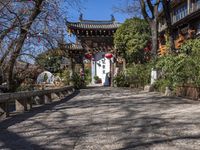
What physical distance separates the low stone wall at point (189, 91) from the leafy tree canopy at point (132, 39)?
2265cm

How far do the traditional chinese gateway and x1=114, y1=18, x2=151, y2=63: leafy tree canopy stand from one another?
1.36m

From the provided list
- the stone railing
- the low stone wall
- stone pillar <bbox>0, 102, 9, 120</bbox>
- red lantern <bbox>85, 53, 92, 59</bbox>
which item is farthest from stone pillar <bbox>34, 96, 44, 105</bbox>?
red lantern <bbox>85, 53, 92, 59</bbox>

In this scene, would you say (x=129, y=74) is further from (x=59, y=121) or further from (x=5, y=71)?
(x=59, y=121)

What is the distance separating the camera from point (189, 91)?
14461 mm

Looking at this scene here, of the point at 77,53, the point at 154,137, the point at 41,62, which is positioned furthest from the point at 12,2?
the point at 77,53

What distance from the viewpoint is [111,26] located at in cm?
4272

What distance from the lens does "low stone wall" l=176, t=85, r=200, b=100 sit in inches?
531

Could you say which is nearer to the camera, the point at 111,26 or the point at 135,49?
the point at 135,49

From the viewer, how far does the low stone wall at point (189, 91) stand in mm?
13500

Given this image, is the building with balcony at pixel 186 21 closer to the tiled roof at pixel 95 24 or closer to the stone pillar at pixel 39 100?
the tiled roof at pixel 95 24

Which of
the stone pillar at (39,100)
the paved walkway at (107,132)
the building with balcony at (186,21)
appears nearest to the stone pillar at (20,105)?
the paved walkway at (107,132)

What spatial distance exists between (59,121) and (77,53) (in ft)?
99.4

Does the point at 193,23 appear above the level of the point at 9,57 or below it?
above

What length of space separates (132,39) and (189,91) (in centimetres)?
2472
